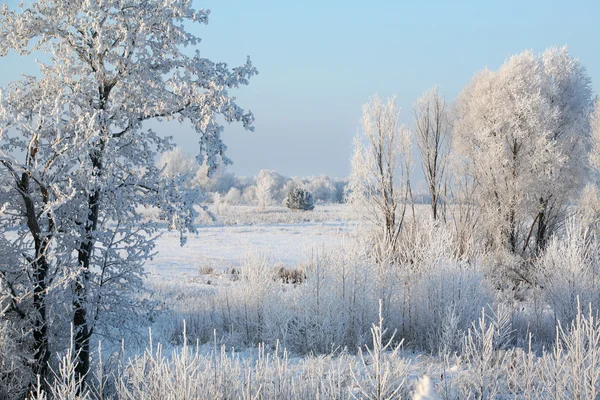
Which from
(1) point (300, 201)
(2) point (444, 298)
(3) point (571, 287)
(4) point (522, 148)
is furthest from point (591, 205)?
(1) point (300, 201)

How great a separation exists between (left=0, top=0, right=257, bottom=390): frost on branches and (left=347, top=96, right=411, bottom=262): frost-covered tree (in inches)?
322

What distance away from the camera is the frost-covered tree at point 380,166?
12.7 meters

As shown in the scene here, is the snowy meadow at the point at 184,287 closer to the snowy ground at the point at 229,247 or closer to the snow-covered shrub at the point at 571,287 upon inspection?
the snow-covered shrub at the point at 571,287

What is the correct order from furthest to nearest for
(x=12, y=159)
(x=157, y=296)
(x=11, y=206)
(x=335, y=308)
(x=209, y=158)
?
1. (x=157, y=296)
2. (x=335, y=308)
3. (x=209, y=158)
4. (x=11, y=206)
5. (x=12, y=159)

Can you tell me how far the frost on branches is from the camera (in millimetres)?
4043

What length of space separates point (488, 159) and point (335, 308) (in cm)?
876

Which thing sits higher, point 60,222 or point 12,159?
point 12,159

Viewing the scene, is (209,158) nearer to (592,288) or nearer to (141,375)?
(141,375)

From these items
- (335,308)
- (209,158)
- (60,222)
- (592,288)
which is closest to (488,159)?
(592,288)

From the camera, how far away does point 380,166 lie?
1273cm

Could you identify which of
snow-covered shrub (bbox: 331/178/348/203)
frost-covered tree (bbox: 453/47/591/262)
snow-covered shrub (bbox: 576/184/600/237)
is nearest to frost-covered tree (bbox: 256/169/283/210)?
snow-covered shrub (bbox: 331/178/348/203)

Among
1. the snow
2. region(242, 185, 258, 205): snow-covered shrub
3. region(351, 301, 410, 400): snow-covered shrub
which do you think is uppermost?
region(242, 185, 258, 205): snow-covered shrub

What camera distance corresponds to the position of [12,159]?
3.68 meters

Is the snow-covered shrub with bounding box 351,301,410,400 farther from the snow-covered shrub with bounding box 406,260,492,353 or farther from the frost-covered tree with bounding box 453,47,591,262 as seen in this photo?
the frost-covered tree with bounding box 453,47,591,262
